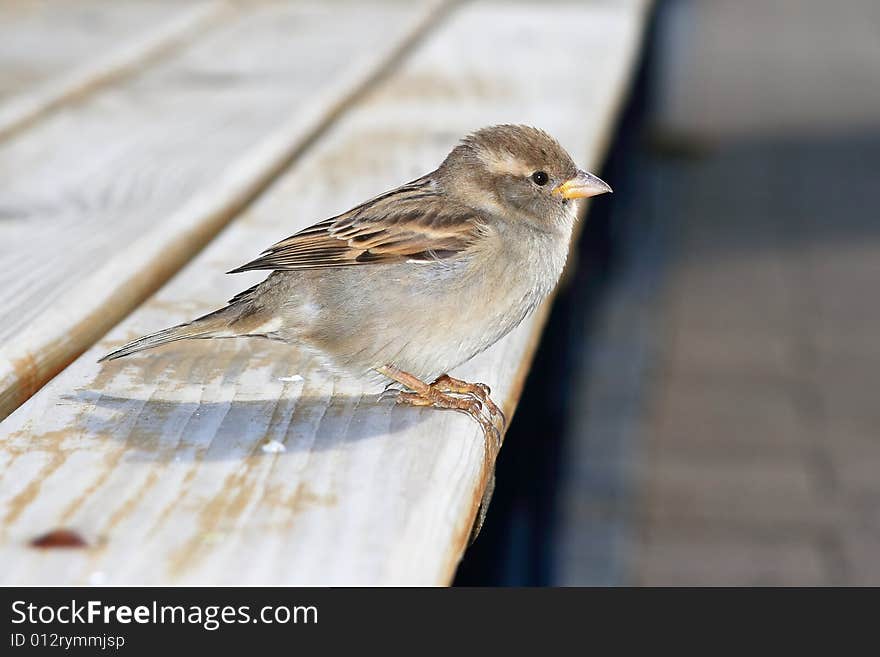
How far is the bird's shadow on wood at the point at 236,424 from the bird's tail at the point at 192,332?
0.33ft

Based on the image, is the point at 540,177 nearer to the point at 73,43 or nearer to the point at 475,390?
the point at 475,390

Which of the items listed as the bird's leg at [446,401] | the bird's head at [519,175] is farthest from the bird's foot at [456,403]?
the bird's head at [519,175]

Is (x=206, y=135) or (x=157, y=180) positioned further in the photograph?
(x=206, y=135)

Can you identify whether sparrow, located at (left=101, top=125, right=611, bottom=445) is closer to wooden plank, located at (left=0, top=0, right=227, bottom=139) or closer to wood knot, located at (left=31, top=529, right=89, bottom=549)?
wood knot, located at (left=31, top=529, right=89, bottom=549)

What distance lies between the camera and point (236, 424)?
161 cm

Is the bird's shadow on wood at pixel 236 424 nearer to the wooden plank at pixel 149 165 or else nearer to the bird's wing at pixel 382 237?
the wooden plank at pixel 149 165

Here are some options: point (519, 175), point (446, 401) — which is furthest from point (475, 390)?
point (519, 175)

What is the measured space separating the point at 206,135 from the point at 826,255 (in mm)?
5092

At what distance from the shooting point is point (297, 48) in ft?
13.0

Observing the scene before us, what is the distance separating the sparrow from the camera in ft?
6.31

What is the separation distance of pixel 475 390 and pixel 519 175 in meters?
0.68

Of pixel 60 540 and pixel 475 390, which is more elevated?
pixel 60 540
